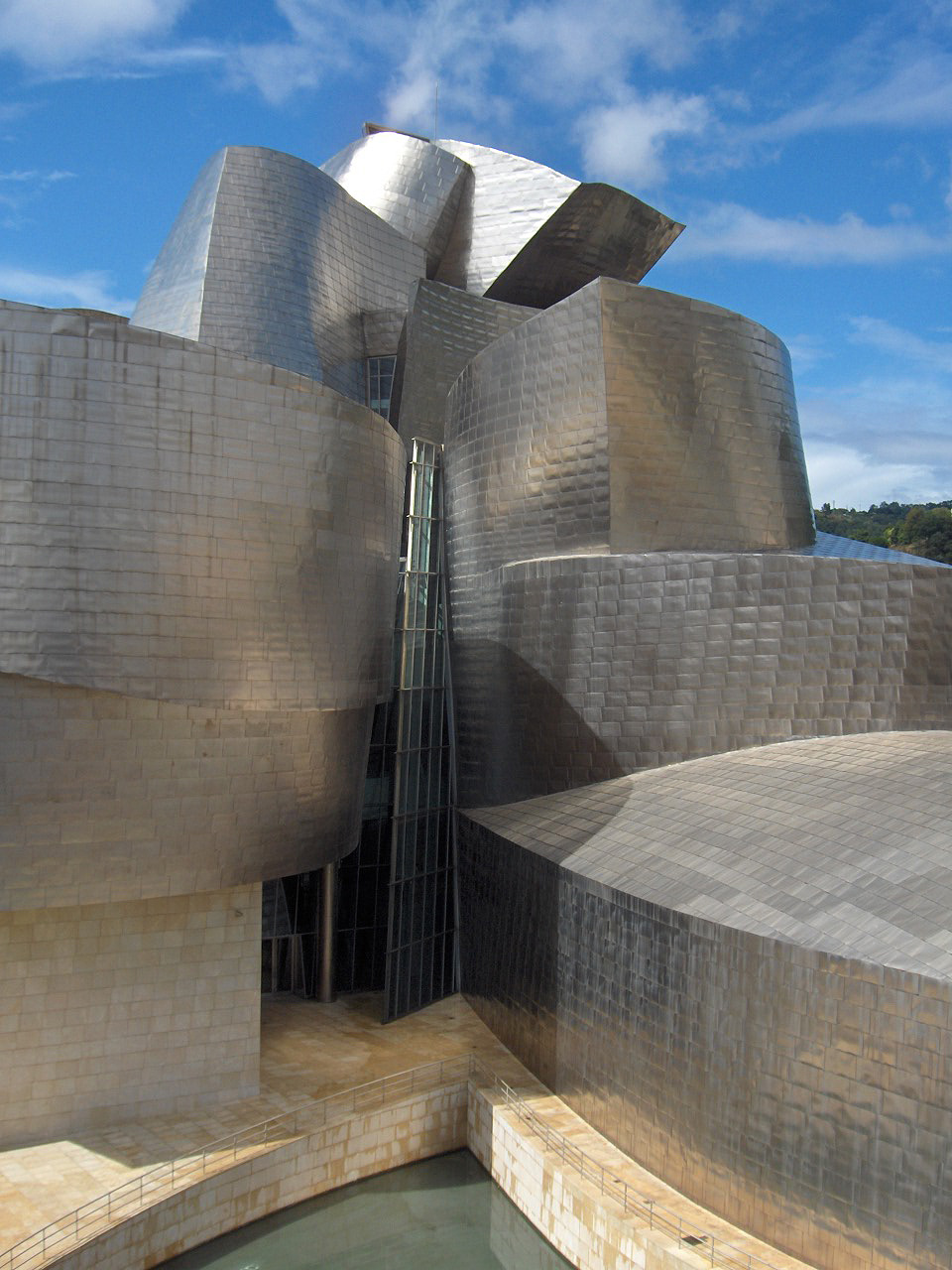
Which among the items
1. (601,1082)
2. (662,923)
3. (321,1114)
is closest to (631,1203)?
(601,1082)

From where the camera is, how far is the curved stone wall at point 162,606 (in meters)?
13.0

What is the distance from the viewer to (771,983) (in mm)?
11469

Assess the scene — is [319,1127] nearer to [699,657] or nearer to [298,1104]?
[298,1104]

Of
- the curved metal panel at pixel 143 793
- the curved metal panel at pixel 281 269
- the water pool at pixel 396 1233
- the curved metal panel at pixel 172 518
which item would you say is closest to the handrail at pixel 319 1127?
the water pool at pixel 396 1233

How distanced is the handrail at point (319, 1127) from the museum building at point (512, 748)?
533mm

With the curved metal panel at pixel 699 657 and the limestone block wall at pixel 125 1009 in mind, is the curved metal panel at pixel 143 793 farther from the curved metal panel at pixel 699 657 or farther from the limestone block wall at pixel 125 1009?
the curved metal panel at pixel 699 657

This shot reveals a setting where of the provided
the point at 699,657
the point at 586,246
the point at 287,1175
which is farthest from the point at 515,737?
the point at 586,246

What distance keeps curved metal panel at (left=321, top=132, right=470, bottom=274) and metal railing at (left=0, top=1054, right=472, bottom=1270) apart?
18.5 metres

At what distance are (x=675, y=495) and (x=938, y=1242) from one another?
11.1 meters

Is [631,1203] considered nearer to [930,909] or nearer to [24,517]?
[930,909]

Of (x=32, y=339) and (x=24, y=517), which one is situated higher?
(x=32, y=339)

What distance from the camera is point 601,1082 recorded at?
46.5 feet

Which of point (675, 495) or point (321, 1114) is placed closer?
point (321, 1114)

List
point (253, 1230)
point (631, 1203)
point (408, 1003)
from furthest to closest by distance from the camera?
point (408, 1003), point (253, 1230), point (631, 1203)
